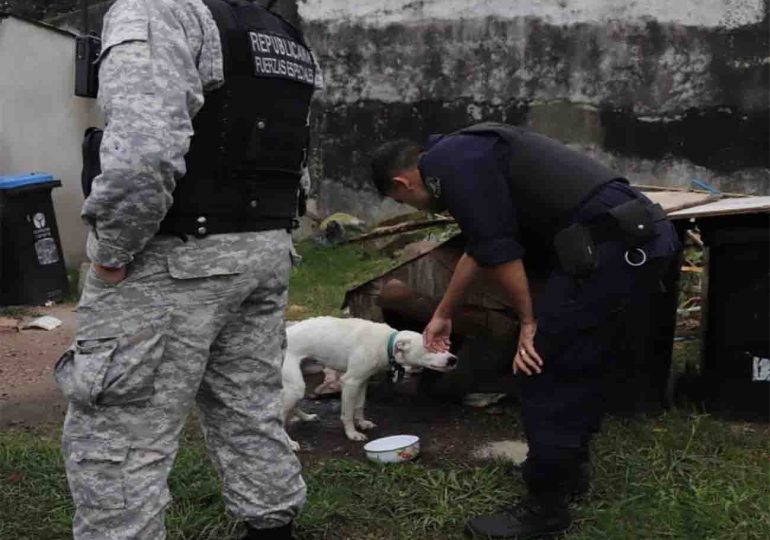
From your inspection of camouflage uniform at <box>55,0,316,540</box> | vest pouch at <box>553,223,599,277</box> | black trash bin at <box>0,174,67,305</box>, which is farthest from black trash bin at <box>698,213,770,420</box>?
black trash bin at <box>0,174,67,305</box>

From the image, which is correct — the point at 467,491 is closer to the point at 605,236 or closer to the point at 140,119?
the point at 605,236

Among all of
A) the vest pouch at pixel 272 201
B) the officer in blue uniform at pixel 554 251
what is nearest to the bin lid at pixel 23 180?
the officer in blue uniform at pixel 554 251

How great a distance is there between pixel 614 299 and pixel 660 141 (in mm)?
6142

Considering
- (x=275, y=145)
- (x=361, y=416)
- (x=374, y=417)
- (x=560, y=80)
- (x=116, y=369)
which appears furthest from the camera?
(x=560, y=80)

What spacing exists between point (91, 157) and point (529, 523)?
194cm

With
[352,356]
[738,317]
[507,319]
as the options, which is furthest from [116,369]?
[738,317]

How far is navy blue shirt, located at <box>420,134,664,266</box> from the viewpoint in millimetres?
3064

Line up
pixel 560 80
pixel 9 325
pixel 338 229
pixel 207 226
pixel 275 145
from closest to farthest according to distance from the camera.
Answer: pixel 207 226, pixel 275 145, pixel 9 325, pixel 560 80, pixel 338 229

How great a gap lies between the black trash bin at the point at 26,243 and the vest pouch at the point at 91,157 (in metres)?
4.99

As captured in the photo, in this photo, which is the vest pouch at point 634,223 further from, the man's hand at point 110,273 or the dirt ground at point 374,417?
the man's hand at point 110,273

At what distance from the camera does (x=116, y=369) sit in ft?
8.09

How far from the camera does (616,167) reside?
357 inches

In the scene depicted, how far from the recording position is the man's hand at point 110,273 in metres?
2.49

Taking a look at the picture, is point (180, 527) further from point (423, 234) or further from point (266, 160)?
point (423, 234)
